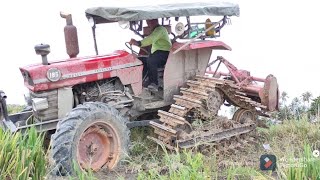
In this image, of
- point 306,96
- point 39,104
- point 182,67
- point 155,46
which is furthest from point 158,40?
point 306,96

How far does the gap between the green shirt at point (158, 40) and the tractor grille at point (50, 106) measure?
165cm

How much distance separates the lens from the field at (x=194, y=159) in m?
4.11

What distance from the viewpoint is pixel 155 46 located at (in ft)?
24.8

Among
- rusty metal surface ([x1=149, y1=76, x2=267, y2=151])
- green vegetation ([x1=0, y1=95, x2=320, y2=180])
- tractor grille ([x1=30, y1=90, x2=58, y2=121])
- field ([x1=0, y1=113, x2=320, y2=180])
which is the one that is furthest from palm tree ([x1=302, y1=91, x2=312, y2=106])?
tractor grille ([x1=30, y1=90, x2=58, y2=121])

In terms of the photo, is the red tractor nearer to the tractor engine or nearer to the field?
the tractor engine

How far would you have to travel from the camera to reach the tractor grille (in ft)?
22.5

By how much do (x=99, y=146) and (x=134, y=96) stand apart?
1216 mm

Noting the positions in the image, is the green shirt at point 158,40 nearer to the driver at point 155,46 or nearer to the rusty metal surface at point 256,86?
the driver at point 155,46

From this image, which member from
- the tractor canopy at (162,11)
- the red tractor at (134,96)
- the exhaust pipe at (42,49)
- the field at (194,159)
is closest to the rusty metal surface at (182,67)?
the red tractor at (134,96)

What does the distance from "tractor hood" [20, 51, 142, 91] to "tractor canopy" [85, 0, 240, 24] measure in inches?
24.7

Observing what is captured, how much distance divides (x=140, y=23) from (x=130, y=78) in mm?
902

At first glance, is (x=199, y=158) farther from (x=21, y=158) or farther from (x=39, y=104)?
(x=39, y=104)

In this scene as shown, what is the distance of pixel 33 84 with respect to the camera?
22.2ft

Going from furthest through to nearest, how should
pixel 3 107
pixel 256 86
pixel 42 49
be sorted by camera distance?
pixel 256 86
pixel 3 107
pixel 42 49
